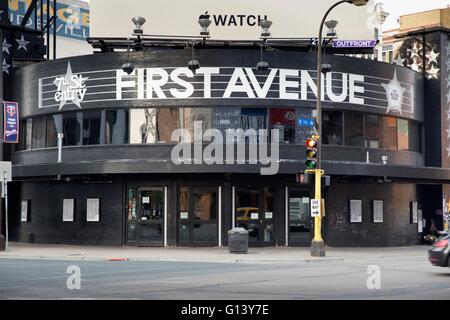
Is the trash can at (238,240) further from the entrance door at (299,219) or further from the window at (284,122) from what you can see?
the window at (284,122)

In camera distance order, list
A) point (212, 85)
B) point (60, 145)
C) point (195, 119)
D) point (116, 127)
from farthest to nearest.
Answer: point (60, 145)
point (116, 127)
point (195, 119)
point (212, 85)

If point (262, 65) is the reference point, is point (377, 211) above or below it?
below

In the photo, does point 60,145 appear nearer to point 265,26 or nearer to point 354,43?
point 265,26

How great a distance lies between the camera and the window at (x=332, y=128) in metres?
31.5

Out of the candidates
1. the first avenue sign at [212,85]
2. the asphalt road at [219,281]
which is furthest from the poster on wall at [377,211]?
the asphalt road at [219,281]

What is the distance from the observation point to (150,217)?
3106cm

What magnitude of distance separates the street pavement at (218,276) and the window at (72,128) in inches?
227

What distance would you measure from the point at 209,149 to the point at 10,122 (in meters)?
9.43

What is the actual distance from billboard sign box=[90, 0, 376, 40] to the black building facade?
8.57 ft

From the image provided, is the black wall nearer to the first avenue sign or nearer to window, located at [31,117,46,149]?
window, located at [31,117,46,149]

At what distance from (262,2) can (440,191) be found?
13.2 meters

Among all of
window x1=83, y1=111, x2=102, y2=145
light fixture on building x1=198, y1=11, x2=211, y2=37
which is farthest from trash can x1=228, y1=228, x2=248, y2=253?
light fixture on building x1=198, y1=11, x2=211, y2=37

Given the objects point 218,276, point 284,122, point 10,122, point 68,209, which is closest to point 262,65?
point 284,122
